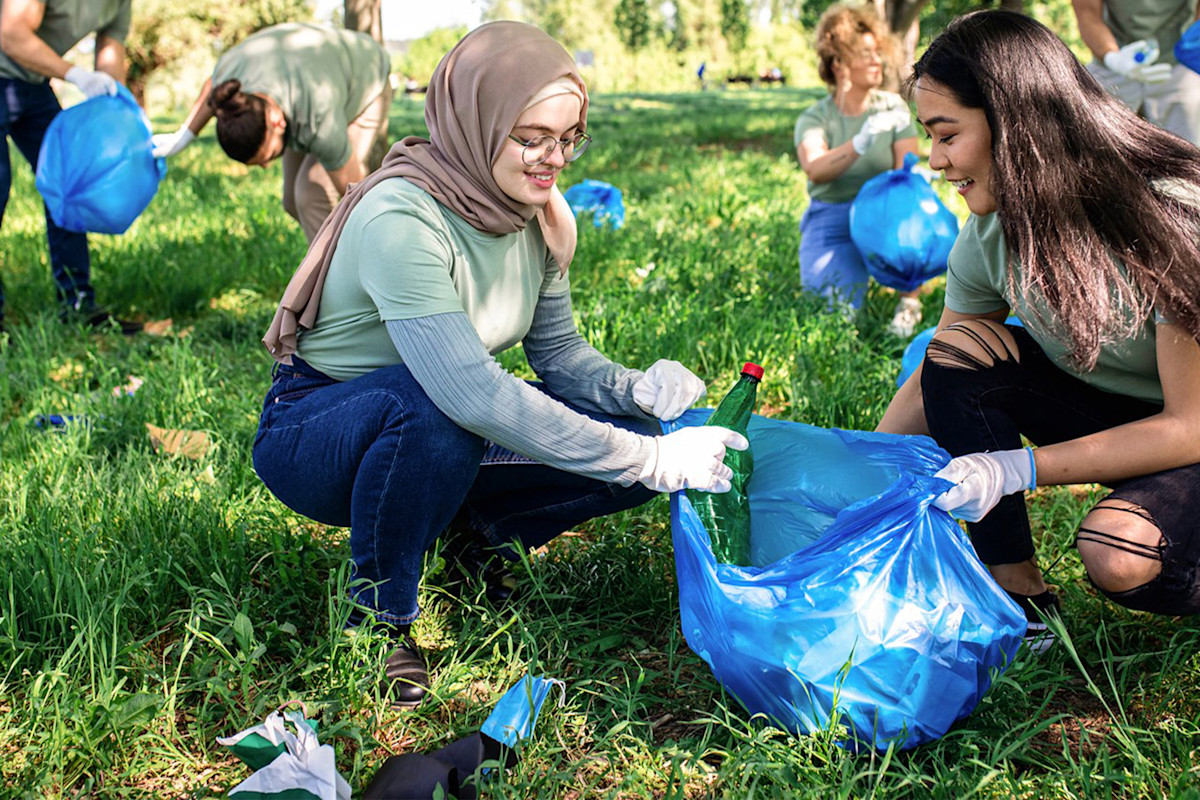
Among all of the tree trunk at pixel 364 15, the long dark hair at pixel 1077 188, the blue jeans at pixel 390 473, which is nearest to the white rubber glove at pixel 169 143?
the tree trunk at pixel 364 15

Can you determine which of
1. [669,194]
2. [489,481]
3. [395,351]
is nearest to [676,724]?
[489,481]

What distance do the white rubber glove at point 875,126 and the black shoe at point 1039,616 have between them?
208cm

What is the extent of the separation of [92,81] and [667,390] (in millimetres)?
2796

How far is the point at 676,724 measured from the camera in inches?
71.3

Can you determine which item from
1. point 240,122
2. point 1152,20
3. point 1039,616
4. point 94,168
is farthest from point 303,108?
point 1152,20

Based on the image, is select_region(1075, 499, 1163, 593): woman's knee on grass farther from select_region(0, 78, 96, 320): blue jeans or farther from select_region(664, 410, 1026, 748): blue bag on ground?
select_region(0, 78, 96, 320): blue jeans

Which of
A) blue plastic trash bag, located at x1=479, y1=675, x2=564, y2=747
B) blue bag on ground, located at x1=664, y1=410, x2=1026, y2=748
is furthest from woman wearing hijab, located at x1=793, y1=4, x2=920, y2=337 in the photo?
blue plastic trash bag, located at x1=479, y1=675, x2=564, y2=747

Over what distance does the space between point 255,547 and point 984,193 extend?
156 cm

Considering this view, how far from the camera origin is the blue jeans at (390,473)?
1752 millimetres

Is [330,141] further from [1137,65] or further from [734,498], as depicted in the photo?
[1137,65]

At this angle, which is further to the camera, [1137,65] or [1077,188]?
[1137,65]

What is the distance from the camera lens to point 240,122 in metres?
3.29

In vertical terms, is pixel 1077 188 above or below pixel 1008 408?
above

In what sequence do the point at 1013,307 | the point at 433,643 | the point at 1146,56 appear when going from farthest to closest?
1. the point at 1146,56
2. the point at 433,643
3. the point at 1013,307
